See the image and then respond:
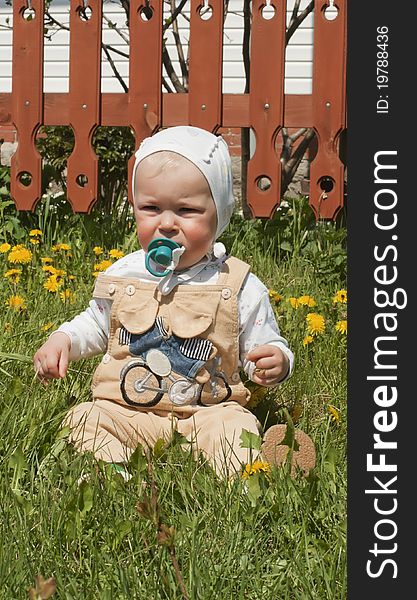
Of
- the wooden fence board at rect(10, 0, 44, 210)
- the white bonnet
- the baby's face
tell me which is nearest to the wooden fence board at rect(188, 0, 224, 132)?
the wooden fence board at rect(10, 0, 44, 210)

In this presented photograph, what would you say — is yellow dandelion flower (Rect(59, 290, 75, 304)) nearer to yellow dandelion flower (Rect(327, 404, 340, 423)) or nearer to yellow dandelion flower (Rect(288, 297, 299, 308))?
yellow dandelion flower (Rect(288, 297, 299, 308))

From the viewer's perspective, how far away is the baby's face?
2535 mm

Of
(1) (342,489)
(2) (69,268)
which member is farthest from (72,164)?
(1) (342,489)

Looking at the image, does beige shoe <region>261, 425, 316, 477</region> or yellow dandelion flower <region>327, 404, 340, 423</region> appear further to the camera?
yellow dandelion flower <region>327, 404, 340, 423</region>

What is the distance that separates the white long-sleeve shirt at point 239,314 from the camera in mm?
2607

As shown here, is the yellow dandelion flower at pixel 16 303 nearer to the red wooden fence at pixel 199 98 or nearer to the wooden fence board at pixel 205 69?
the red wooden fence at pixel 199 98

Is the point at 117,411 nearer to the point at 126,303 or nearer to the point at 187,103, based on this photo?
the point at 126,303

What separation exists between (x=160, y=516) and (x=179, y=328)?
3.19 ft

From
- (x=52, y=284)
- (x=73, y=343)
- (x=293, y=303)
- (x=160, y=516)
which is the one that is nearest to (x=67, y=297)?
(x=52, y=284)

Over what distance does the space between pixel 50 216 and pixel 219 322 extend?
279 centimetres

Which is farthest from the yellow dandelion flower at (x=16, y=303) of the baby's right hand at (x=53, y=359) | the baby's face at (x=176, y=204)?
the baby's face at (x=176, y=204)

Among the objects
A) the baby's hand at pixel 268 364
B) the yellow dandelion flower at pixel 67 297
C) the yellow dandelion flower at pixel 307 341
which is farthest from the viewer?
the yellow dandelion flower at pixel 67 297

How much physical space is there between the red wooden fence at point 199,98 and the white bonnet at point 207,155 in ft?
6.97

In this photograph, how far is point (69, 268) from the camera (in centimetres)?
427
